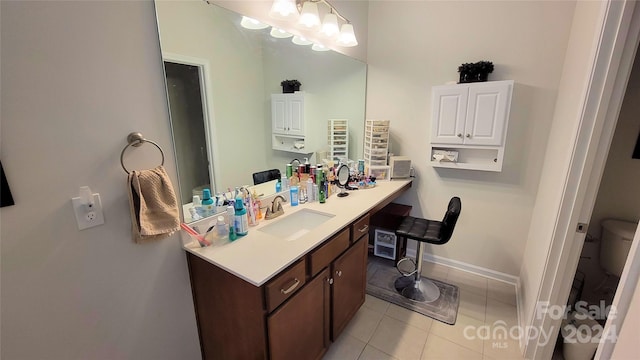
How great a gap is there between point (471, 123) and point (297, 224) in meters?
1.62

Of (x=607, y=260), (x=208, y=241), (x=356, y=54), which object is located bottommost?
(x=607, y=260)

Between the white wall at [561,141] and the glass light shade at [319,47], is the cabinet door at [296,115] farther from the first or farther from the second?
the white wall at [561,141]

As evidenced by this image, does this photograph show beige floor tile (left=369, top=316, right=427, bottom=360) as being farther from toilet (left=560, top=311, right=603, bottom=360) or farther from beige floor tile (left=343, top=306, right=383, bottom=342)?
toilet (left=560, top=311, right=603, bottom=360)

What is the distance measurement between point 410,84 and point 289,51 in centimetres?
123

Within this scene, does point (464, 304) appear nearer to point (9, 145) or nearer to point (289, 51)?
point (289, 51)

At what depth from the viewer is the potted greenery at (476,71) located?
80.8 inches

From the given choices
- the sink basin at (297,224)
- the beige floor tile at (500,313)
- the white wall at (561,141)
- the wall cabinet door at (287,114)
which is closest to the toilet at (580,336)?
the white wall at (561,141)

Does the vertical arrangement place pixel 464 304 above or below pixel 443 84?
below

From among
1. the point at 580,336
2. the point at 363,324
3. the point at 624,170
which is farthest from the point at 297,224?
the point at 624,170

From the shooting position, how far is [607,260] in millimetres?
1779

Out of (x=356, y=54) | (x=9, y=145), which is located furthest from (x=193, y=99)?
(x=356, y=54)

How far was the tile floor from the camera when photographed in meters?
1.67

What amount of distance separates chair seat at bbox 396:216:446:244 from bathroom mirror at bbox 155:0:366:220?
1.01 m

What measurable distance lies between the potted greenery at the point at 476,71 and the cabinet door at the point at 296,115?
4.41 feet
